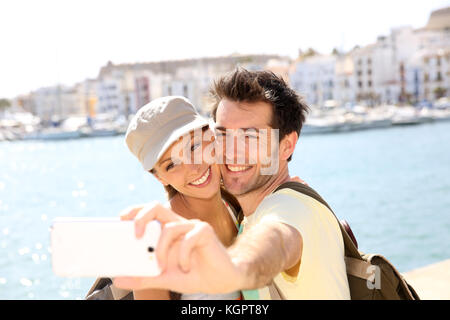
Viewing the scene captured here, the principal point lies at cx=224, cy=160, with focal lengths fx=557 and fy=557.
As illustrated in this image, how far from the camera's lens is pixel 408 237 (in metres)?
12.5

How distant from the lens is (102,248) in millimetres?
811

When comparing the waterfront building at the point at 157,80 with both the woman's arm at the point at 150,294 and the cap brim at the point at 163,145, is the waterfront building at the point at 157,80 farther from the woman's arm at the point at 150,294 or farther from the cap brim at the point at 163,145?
the woman's arm at the point at 150,294

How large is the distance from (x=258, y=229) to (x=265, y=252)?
0.26ft

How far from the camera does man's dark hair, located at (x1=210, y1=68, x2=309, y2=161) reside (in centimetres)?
147

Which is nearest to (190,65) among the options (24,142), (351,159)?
(24,142)

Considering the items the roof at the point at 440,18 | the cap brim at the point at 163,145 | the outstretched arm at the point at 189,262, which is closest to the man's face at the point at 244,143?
the cap brim at the point at 163,145

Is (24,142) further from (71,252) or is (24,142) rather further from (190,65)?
(71,252)

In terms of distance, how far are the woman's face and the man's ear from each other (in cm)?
20

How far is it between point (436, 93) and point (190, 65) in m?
32.3

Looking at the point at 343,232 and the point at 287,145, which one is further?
the point at 287,145

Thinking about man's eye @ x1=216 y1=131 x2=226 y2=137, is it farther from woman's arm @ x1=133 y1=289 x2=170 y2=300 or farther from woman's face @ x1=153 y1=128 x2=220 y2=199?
woman's arm @ x1=133 y1=289 x2=170 y2=300

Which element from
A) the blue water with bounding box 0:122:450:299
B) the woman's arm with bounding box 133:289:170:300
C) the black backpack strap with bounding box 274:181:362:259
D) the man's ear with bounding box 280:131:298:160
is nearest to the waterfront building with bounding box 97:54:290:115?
the blue water with bounding box 0:122:450:299

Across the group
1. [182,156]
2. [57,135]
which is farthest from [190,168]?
[57,135]

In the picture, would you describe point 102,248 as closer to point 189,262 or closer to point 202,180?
point 189,262
